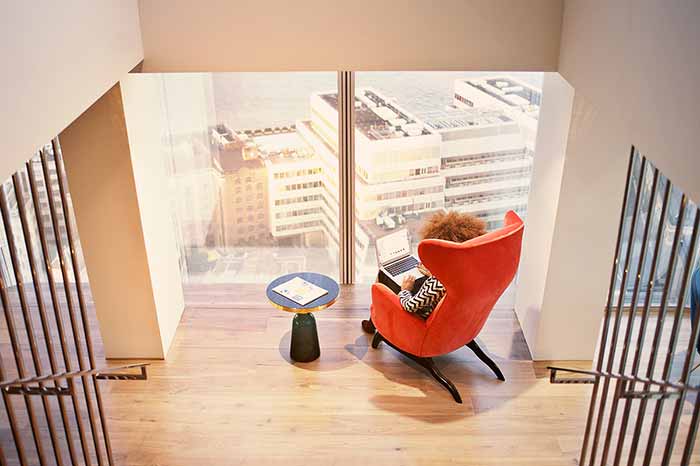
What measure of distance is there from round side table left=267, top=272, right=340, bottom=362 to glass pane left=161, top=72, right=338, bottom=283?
772mm

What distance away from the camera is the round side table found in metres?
4.94

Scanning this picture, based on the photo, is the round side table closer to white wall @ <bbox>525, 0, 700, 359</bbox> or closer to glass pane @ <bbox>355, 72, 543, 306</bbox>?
glass pane @ <bbox>355, 72, 543, 306</bbox>

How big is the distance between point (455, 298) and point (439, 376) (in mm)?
766

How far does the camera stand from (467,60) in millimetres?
4395

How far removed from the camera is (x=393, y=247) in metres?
5.38

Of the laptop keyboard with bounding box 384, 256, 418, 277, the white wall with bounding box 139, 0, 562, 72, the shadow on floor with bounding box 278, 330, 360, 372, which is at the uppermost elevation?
the white wall with bounding box 139, 0, 562, 72

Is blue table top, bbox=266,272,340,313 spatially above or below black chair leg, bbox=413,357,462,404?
above

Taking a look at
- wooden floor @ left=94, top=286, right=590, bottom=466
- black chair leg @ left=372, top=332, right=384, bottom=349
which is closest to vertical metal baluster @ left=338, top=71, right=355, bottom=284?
wooden floor @ left=94, top=286, right=590, bottom=466

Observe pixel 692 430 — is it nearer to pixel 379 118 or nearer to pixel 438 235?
pixel 438 235

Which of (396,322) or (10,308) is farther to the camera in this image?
(396,322)

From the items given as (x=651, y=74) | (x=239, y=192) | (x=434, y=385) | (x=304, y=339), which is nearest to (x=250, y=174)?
(x=239, y=192)

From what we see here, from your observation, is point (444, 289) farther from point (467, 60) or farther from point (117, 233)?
point (117, 233)

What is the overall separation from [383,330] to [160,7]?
2.58 m

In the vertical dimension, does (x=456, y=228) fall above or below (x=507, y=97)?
below
